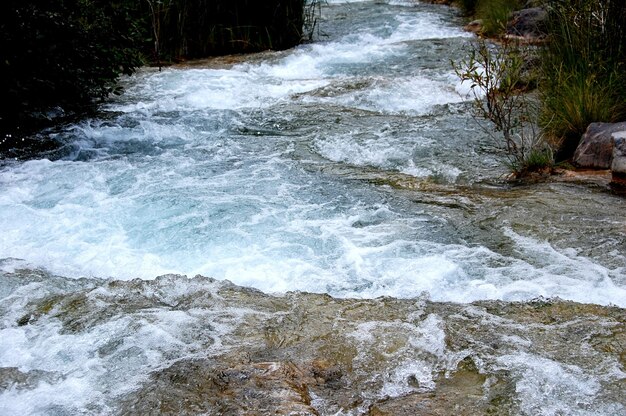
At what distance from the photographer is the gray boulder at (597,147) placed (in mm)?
4934

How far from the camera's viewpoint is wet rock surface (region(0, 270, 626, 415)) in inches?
97.0

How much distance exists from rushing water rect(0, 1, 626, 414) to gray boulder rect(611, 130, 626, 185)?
0.14 m

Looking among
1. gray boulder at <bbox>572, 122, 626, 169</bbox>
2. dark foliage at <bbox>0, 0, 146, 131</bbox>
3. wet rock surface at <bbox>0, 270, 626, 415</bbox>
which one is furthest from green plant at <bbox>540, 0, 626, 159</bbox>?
dark foliage at <bbox>0, 0, 146, 131</bbox>

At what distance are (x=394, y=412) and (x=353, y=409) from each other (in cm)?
15

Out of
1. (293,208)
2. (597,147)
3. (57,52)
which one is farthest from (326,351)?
(57,52)

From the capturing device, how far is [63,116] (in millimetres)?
6797

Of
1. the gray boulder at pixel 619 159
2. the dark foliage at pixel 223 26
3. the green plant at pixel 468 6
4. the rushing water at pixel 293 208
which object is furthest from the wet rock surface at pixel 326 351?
the green plant at pixel 468 6

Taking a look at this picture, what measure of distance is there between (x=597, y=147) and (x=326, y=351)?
3.17 meters

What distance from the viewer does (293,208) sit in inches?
184

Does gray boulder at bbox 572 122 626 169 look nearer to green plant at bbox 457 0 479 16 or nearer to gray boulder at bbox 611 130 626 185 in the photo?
gray boulder at bbox 611 130 626 185

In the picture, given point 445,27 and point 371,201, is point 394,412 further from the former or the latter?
point 445,27

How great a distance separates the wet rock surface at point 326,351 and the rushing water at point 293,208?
0.08 metres

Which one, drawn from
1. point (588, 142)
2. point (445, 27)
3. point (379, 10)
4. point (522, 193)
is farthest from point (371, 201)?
point (379, 10)

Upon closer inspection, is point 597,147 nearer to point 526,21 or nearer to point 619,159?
point 619,159
